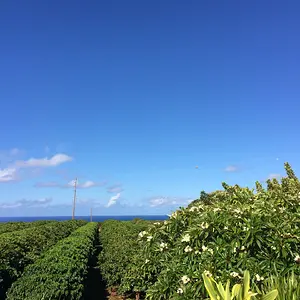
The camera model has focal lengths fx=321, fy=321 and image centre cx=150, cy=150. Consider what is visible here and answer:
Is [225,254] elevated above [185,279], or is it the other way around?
[225,254]

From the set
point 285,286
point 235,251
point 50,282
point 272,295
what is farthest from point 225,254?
point 50,282

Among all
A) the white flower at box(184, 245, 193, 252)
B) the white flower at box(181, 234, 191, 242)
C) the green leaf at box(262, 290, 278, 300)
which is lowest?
the green leaf at box(262, 290, 278, 300)

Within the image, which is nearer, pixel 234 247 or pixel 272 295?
pixel 272 295

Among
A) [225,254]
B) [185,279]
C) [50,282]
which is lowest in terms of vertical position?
[50,282]

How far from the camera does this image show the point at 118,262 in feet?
34.9

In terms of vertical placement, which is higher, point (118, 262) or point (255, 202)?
point (255, 202)

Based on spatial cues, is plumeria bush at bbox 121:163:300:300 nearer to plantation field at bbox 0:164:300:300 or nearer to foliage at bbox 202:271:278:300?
plantation field at bbox 0:164:300:300

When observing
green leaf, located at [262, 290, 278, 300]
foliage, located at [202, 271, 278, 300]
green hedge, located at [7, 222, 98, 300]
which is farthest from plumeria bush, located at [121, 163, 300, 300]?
green hedge, located at [7, 222, 98, 300]

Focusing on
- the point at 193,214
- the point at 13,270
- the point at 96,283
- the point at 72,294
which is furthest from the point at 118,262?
the point at 193,214

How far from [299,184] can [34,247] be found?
9.57 meters

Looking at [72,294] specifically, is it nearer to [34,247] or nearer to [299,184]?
[299,184]

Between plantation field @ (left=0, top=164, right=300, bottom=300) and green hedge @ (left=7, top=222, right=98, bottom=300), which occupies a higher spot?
plantation field @ (left=0, top=164, right=300, bottom=300)

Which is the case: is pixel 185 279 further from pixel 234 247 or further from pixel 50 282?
pixel 50 282

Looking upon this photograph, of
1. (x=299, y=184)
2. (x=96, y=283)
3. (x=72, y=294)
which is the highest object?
(x=299, y=184)
